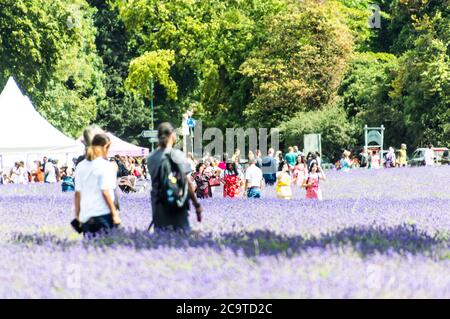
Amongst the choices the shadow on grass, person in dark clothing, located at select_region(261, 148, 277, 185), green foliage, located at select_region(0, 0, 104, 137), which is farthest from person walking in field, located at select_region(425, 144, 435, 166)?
the shadow on grass

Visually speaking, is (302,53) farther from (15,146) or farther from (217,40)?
(15,146)

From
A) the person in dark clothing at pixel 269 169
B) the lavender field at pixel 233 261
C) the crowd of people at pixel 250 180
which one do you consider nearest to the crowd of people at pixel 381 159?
the person in dark clothing at pixel 269 169

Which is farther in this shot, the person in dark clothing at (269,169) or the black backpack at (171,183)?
the person in dark clothing at (269,169)

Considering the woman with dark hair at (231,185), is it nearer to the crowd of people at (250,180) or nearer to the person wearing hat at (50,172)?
the crowd of people at (250,180)

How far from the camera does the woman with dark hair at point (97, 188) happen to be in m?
13.1

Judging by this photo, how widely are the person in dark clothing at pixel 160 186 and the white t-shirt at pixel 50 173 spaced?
40.7m

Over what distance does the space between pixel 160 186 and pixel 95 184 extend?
2.38 feet

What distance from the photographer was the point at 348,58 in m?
79.2

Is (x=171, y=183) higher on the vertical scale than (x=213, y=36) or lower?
lower

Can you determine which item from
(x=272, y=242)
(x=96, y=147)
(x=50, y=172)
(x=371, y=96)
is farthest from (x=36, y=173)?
(x=272, y=242)

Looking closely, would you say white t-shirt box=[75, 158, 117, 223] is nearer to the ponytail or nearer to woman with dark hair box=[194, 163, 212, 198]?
the ponytail

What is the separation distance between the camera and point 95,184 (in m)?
13.2

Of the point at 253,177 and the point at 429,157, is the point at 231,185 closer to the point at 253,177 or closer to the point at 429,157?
the point at 253,177
